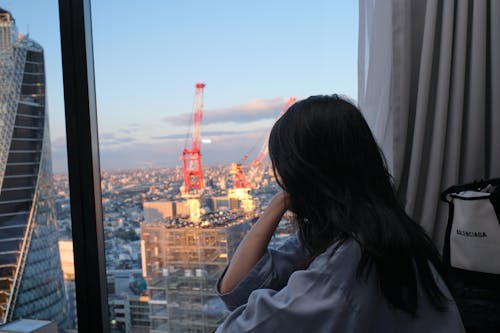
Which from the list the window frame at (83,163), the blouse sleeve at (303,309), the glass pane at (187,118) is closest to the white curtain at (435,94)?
the glass pane at (187,118)

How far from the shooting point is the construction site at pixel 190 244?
1695 mm

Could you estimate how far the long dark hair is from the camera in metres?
0.58

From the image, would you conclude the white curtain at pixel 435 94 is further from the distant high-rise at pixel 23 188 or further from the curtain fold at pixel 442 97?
the distant high-rise at pixel 23 188

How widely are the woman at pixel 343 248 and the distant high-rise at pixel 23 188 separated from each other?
1.37m

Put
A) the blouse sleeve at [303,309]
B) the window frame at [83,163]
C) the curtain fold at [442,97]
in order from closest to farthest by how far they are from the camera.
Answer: the blouse sleeve at [303,309] → the curtain fold at [442,97] → the window frame at [83,163]

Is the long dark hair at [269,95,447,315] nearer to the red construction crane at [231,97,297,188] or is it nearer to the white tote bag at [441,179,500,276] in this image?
the white tote bag at [441,179,500,276]

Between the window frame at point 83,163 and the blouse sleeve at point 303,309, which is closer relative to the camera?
the blouse sleeve at point 303,309

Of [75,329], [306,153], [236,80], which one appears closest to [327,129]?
[306,153]

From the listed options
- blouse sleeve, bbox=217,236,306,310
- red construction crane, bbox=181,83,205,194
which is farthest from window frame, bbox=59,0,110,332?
blouse sleeve, bbox=217,236,306,310

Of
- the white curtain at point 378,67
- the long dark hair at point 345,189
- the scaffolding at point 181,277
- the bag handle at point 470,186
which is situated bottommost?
the scaffolding at point 181,277

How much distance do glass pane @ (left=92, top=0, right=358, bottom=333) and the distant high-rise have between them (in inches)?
12.9

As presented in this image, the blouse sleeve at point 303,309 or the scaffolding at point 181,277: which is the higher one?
the blouse sleeve at point 303,309

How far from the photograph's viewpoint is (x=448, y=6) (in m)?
1.32

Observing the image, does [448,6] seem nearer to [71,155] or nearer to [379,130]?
[379,130]
